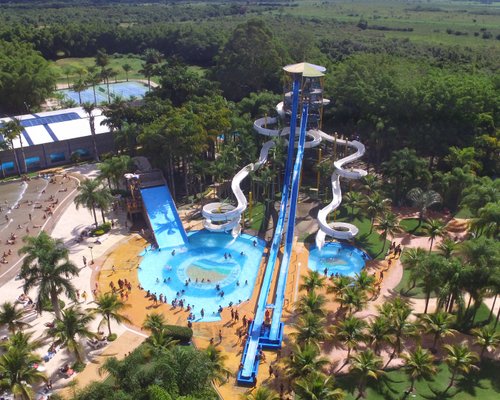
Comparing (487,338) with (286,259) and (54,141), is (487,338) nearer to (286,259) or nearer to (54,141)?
(286,259)

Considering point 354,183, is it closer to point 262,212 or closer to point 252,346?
point 262,212

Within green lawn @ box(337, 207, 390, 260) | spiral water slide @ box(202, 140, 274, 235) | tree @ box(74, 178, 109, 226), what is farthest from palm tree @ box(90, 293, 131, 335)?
green lawn @ box(337, 207, 390, 260)

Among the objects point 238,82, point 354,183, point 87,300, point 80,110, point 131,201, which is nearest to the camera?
point 87,300

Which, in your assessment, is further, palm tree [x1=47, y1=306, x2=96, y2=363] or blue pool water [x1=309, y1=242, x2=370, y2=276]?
blue pool water [x1=309, y1=242, x2=370, y2=276]

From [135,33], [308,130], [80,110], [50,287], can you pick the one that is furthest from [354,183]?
[135,33]

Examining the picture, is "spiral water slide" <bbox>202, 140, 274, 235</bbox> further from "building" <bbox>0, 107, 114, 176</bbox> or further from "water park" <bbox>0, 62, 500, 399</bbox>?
"building" <bbox>0, 107, 114, 176</bbox>

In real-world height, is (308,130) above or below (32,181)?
above
